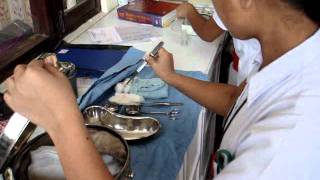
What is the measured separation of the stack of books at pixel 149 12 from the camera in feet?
5.62

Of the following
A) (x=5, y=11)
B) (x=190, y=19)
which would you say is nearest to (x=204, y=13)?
(x=190, y=19)

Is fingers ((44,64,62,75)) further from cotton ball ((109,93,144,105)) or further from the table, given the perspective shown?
the table

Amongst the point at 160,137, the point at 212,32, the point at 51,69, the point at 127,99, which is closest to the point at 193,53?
the point at 212,32

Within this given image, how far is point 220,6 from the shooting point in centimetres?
72

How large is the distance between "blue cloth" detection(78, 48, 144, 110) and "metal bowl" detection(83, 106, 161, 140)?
5 cm

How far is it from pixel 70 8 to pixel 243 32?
3.45 feet

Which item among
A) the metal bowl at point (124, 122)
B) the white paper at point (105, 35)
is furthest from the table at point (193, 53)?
the metal bowl at point (124, 122)

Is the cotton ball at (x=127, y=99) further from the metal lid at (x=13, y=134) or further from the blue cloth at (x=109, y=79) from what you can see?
the metal lid at (x=13, y=134)

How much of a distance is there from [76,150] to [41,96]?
0.32 ft

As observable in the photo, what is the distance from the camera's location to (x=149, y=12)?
5.76 ft

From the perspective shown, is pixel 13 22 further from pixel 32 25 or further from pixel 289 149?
pixel 289 149

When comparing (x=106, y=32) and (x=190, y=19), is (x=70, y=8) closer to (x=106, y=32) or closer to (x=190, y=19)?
(x=106, y=32)

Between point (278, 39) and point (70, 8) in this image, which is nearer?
point (278, 39)

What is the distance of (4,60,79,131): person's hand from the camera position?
55cm
